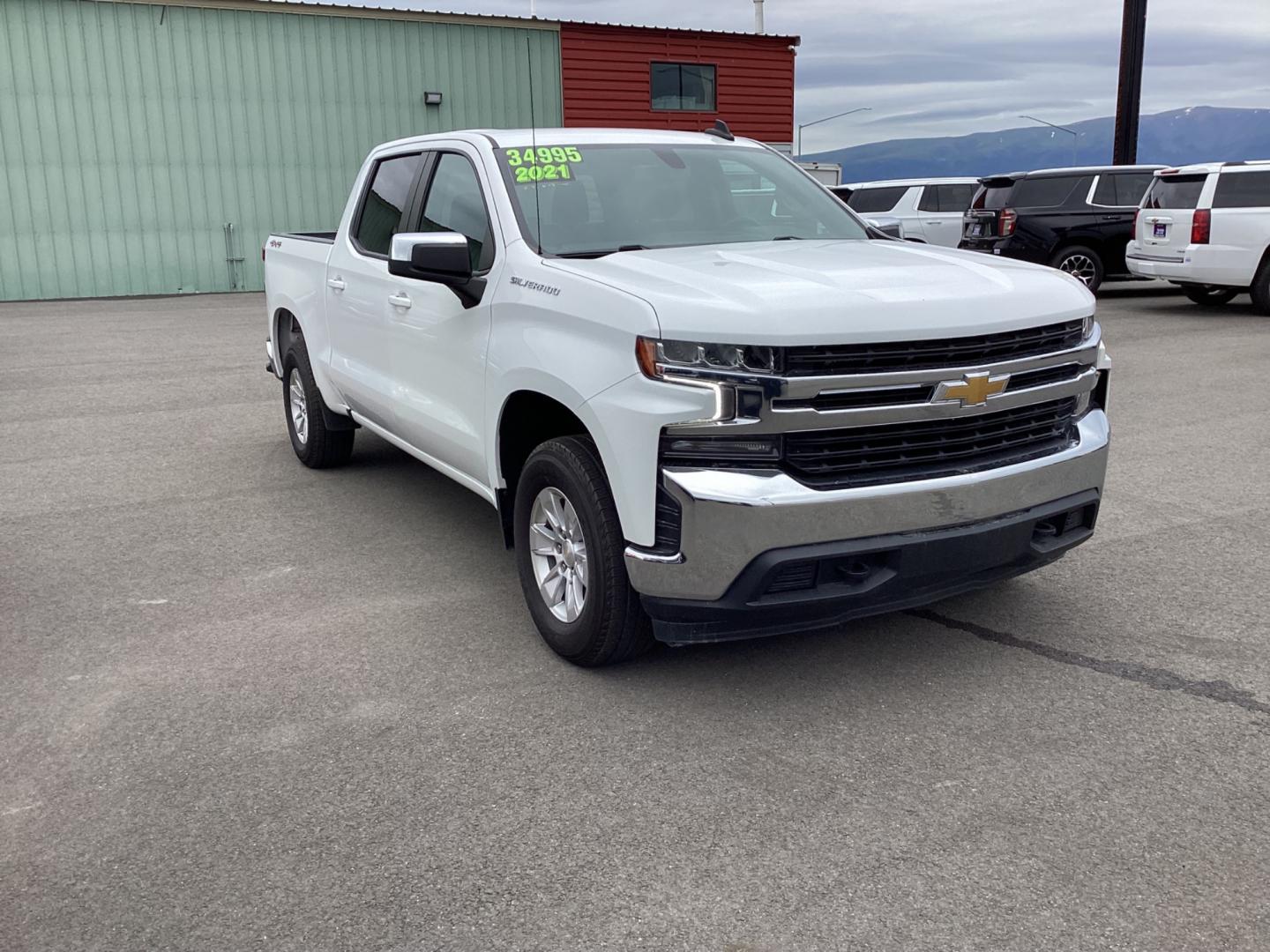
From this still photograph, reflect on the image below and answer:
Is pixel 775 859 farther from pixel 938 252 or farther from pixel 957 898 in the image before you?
pixel 938 252

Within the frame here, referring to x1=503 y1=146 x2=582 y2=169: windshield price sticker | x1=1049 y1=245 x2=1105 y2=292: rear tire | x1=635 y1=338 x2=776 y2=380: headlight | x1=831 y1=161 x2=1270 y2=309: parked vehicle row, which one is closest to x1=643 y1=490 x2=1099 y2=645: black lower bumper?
x1=635 y1=338 x2=776 y2=380: headlight

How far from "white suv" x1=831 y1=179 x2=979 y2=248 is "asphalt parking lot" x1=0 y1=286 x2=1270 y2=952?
1535 centimetres

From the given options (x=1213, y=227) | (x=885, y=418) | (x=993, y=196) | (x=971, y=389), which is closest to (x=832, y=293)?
(x=885, y=418)

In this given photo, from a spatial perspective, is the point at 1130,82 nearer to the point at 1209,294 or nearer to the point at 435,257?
the point at 1209,294

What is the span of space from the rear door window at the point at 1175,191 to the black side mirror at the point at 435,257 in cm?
1282

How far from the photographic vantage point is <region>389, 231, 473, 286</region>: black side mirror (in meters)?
4.36

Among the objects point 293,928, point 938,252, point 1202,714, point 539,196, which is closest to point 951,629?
point 1202,714

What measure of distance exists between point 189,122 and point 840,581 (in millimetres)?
21544

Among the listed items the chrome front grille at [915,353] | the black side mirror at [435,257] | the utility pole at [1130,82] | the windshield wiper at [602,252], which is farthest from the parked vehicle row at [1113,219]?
the chrome front grille at [915,353]

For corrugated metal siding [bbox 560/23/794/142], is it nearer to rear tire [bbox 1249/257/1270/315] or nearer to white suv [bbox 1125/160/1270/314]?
white suv [bbox 1125/160/1270/314]

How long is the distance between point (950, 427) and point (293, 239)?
470 centimetres

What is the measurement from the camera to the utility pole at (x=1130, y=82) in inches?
931

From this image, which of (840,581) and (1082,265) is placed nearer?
(840,581)

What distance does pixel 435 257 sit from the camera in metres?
4.36
